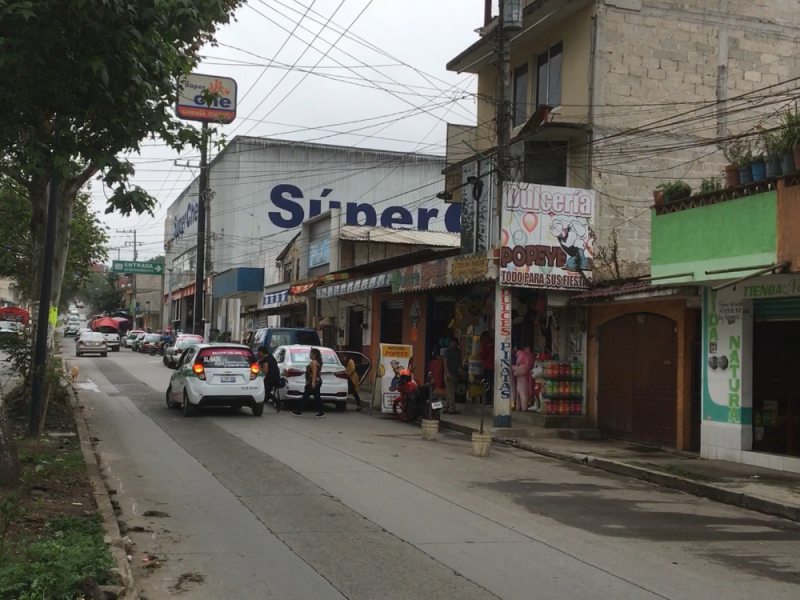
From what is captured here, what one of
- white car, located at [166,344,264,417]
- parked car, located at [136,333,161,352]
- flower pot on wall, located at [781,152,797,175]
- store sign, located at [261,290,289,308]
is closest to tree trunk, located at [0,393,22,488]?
white car, located at [166,344,264,417]

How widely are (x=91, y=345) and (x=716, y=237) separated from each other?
4900cm

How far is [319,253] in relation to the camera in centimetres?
4166

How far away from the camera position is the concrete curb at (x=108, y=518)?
652cm

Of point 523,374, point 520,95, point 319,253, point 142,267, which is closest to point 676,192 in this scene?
point 523,374

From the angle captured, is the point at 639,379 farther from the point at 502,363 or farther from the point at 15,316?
the point at 15,316

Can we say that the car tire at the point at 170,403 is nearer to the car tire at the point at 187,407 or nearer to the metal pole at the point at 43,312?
the car tire at the point at 187,407

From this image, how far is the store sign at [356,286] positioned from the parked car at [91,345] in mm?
29052

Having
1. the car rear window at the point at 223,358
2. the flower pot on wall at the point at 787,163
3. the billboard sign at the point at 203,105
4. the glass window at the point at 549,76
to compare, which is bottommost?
the car rear window at the point at 223,358

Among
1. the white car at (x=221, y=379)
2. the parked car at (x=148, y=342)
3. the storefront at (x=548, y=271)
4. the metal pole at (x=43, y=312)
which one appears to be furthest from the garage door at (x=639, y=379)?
the parked car at (x=148, y=342)

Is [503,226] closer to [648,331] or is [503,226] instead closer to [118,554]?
[648,331]

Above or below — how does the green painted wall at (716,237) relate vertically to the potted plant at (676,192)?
below

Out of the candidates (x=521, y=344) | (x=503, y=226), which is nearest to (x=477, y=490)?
(x=503, y=226)

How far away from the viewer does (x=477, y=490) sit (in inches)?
456

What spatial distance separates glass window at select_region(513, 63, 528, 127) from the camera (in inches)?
961
